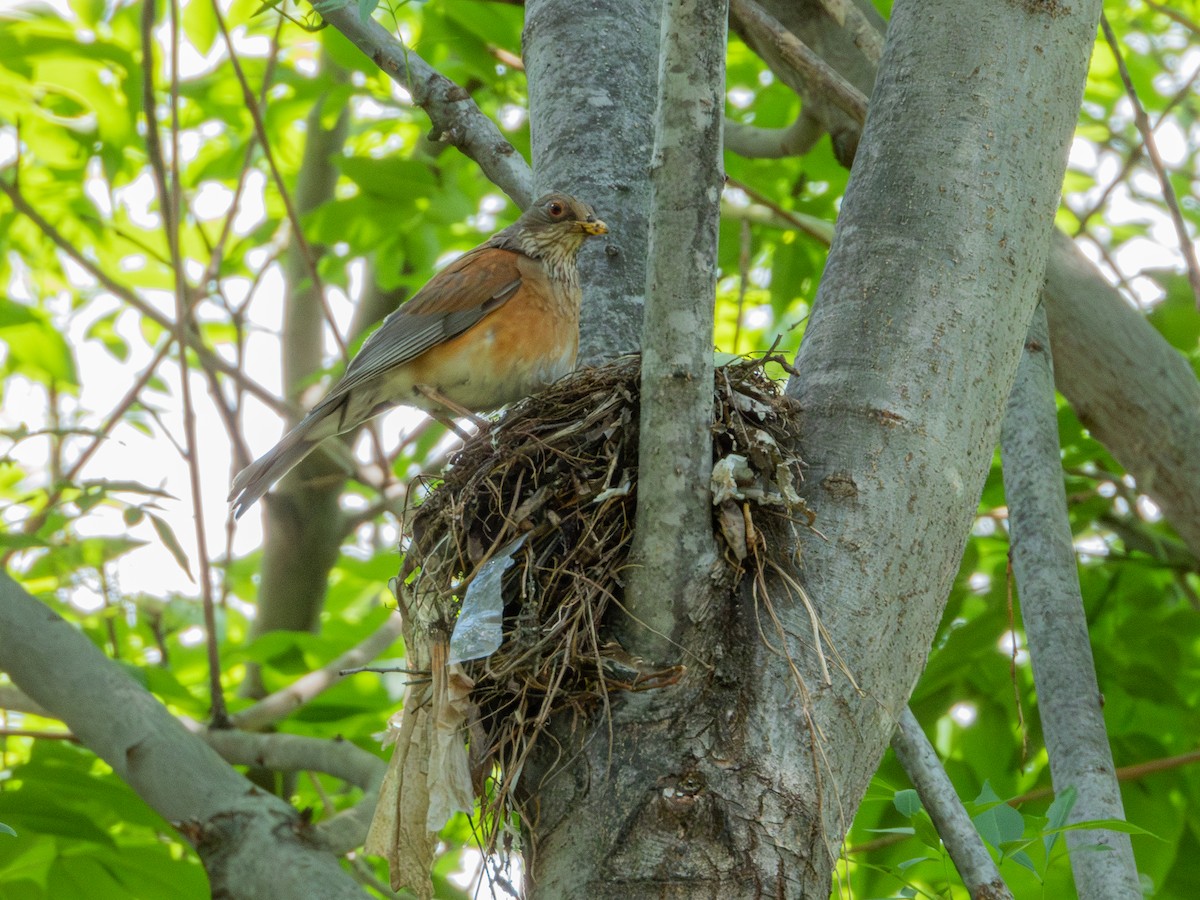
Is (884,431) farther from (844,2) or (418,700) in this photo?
(844,2)

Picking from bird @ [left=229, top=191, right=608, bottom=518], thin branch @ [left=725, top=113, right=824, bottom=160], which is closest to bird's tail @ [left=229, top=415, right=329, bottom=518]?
bird @ [left=229, top=191, right=608, bottom=518]

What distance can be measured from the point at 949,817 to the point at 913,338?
1.00 metres

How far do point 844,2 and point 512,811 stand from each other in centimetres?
284

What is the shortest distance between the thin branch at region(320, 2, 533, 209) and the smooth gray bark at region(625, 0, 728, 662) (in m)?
1.48

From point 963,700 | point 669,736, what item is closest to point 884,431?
point 669,736

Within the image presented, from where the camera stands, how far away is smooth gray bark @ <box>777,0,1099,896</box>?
223cm

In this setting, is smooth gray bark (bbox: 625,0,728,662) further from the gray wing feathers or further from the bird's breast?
the gray wing feathers

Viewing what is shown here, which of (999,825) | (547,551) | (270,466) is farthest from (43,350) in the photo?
(999,825)

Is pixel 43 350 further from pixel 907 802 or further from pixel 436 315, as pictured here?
pixel 907 802

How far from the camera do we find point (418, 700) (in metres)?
2.51

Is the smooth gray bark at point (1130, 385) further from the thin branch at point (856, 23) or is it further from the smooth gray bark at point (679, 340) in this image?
the smooth gray bark at point (679, 340)

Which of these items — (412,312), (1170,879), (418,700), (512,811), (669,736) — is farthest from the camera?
(412,312)

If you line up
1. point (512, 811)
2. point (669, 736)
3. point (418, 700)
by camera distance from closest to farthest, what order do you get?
point (669, 736), point (512, 811), point (418, 700)

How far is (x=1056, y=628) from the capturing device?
118 inches
